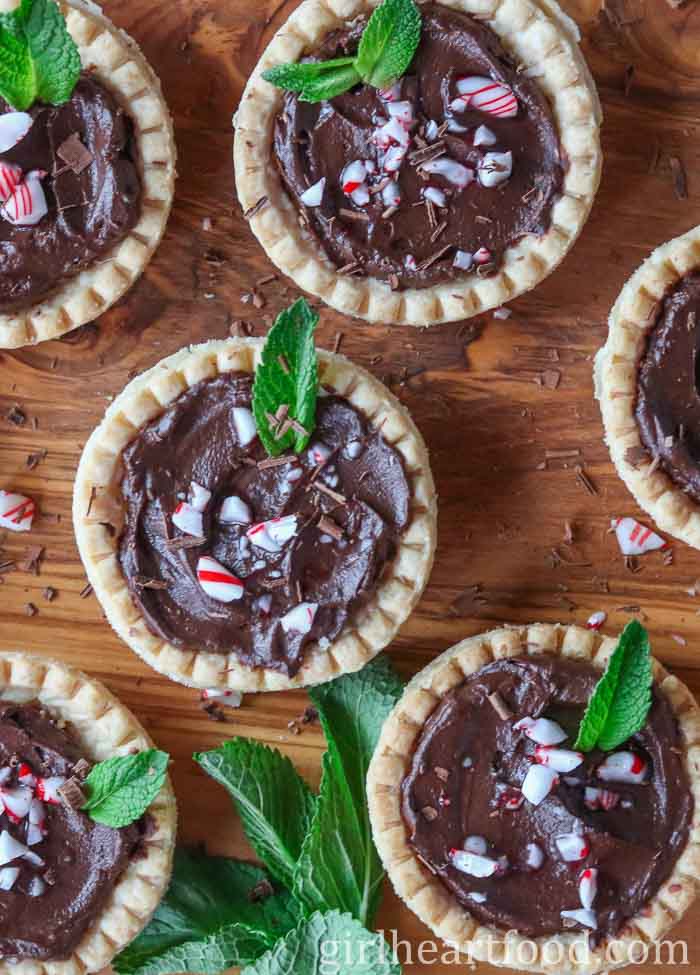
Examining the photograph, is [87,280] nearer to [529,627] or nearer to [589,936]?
[529,627]

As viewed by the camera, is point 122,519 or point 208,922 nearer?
point 122,519

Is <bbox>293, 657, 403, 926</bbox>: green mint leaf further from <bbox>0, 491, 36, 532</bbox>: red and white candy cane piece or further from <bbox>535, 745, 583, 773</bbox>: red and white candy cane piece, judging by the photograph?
<bbox>0, 491, 36, 532</bbox>: red and white candy cane piece

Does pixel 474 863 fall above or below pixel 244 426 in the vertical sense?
Answer: below

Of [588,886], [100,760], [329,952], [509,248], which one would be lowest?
[329,952]

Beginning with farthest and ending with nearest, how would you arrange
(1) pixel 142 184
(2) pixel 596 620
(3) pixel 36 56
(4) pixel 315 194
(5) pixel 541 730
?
(2) pixel 596 620 → (1) pixel 142 184 → (4) pixel 315 194 → (5) pixel 541 730 → (3) pixel 36 56

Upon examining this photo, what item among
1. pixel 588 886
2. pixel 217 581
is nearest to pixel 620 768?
pixel 588 886

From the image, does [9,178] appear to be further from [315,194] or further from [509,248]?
[509,248]

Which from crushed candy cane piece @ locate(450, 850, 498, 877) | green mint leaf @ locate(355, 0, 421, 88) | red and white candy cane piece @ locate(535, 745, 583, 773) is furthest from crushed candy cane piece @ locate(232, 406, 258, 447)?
crushed candy cane piece @ locate(450, 850, 498, 877)

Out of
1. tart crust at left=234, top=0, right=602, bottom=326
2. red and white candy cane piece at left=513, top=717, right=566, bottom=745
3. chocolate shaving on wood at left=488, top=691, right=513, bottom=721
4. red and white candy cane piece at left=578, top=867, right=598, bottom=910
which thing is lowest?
red and white candy cane piece at left=578, top=867, right=598, bottom=910
